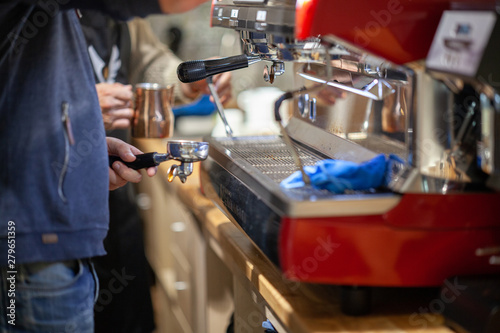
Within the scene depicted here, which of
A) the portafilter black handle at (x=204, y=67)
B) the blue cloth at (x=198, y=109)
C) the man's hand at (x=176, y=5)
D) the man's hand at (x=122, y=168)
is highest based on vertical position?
the man's hand at (x=176, y=5)

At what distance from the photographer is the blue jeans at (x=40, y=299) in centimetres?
105

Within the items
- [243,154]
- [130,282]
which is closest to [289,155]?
[243,154]

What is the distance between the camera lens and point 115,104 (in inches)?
60.2

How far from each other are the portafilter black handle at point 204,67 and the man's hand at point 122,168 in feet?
0.60

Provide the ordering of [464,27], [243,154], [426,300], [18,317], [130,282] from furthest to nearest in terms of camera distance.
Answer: [130,282]
[243,154]
[18,317]
[426,300]
[464,27]

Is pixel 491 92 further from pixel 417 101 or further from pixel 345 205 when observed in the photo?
pixel 345 205

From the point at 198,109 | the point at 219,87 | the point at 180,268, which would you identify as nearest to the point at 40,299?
the point at 219,87

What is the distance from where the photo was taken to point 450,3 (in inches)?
33.2

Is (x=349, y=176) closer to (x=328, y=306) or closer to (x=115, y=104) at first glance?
(x=328, y=306)

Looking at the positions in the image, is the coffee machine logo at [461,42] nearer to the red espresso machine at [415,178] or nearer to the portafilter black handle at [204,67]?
the red espresso machine at [415,178]

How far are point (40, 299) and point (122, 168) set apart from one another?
278 mm

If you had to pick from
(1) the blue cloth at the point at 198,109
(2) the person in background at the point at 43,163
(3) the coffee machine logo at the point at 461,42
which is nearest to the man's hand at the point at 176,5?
(2) the person in background at the point at 43,163

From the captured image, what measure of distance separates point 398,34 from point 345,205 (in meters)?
0.24

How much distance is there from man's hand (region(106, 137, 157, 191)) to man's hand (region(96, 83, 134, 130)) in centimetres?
30
